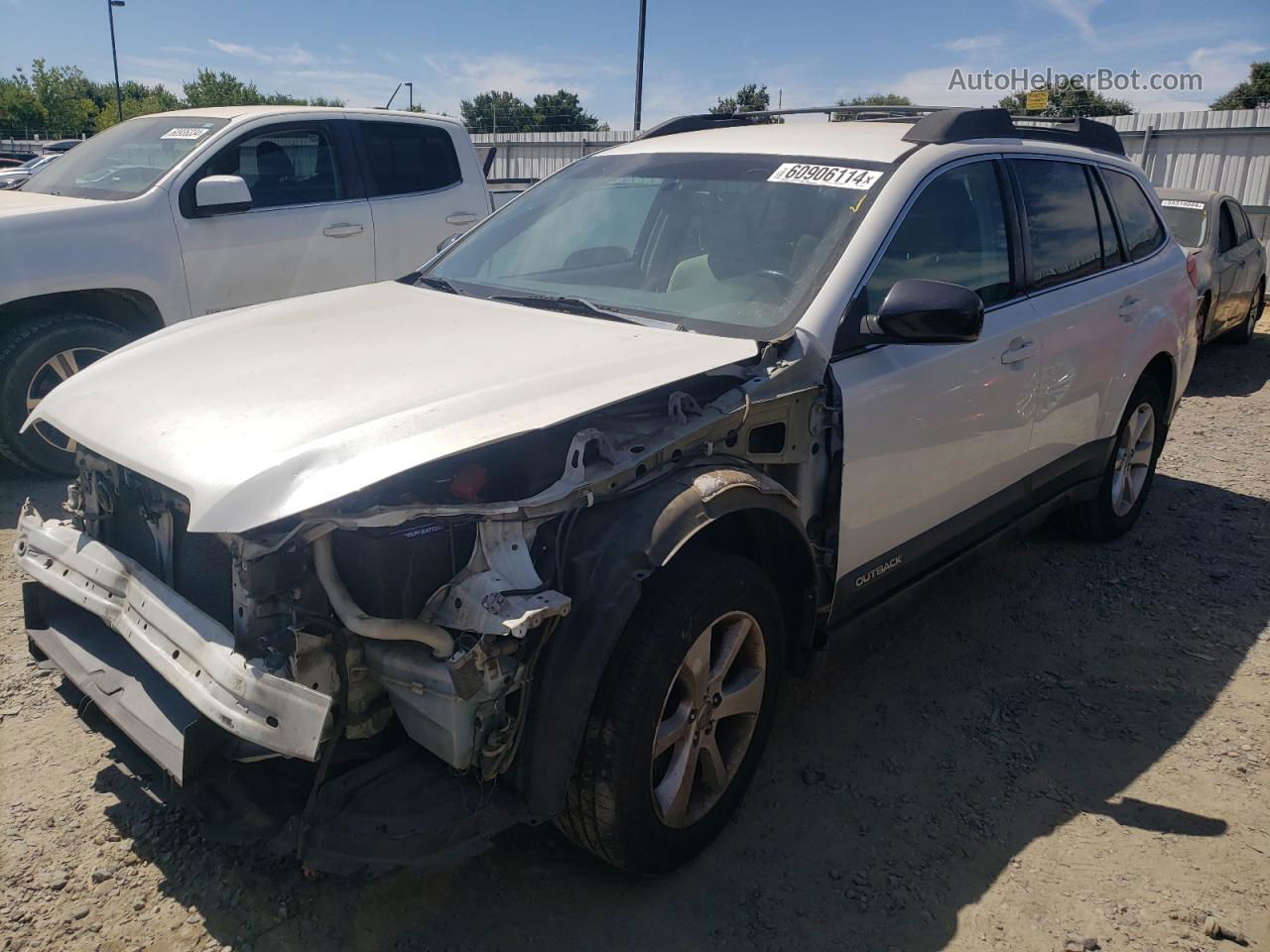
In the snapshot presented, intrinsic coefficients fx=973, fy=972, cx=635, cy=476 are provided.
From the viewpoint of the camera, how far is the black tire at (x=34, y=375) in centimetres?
525

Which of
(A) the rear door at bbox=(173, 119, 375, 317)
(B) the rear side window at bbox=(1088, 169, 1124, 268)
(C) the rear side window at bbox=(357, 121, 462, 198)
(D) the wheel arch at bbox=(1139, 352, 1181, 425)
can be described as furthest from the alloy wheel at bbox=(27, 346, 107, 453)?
(D) the wheel arch at bbox=(1139, 352, 1181, 425)

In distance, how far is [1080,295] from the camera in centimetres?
416

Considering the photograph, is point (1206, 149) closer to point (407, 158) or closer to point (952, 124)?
point (407, 158)

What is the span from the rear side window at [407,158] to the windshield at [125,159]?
102 centimetres

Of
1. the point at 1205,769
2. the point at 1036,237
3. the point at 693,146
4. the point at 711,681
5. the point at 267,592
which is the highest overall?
the point at 693,146

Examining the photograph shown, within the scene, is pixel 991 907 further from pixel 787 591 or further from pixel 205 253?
pixel 205 253

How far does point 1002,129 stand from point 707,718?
2.76m

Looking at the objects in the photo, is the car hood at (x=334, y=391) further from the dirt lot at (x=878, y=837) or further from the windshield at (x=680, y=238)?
the dirt lot at (x=878, y=837)

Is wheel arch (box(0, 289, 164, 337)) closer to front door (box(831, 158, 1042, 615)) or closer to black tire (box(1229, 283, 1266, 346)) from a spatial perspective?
front door (box(831, 158, 1042, 615))

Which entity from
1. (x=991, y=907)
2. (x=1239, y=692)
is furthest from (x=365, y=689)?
(x=1239, y=692)

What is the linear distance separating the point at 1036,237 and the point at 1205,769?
209 cm

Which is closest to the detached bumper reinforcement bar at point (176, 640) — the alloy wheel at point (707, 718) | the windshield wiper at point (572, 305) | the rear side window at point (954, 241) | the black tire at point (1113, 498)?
the alloy wheel at point (707, 718)

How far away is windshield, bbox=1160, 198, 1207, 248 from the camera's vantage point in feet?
31.2

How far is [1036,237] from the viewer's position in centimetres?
395
